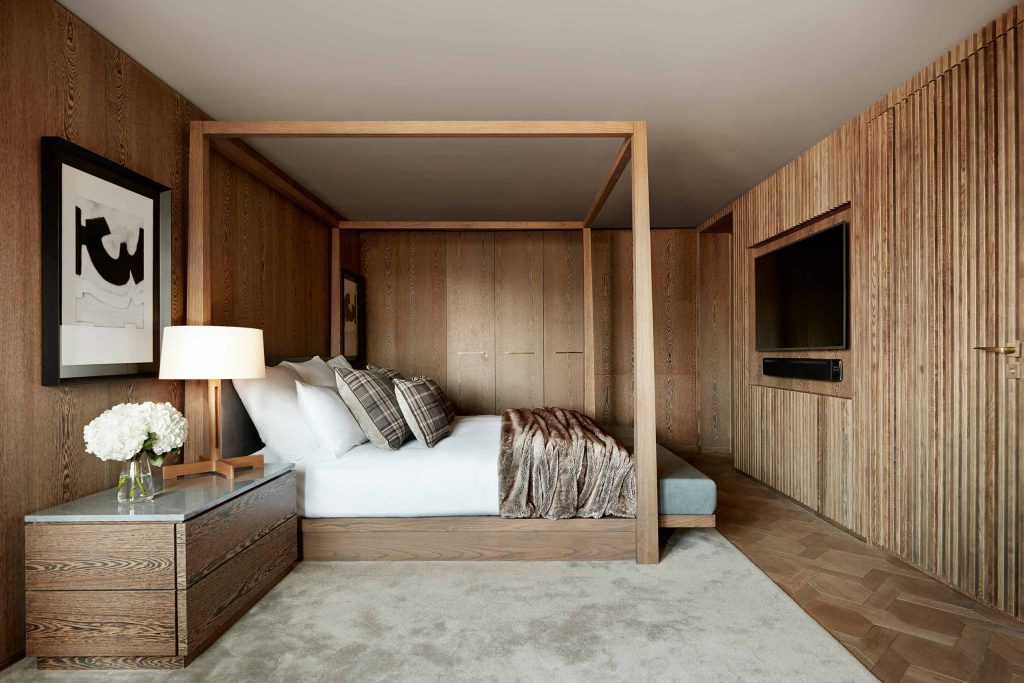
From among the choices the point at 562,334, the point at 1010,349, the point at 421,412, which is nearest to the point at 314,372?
the point at 421,412

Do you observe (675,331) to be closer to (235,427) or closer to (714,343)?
(714,343)

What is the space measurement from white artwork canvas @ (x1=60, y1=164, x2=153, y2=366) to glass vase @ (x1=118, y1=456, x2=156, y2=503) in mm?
479

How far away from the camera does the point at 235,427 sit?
3012 mm

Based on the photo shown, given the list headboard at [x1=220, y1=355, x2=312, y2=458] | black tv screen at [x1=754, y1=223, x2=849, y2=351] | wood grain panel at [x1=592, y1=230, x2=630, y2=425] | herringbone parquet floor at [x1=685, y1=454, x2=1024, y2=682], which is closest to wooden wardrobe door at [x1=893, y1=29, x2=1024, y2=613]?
herringbone parquet floor at [x1=685, y1=454, x2=1024, y2=682]

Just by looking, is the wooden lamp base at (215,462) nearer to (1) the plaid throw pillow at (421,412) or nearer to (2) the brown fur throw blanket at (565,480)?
(1) the plaid throw pillow at (421,412)

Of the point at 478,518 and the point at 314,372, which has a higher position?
the point at 314,372

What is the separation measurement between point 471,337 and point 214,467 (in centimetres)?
339

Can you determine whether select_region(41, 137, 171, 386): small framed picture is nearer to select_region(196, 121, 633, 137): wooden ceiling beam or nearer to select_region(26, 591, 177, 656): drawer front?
select_region(196, 121, 633, 137): wooden ceiling beam

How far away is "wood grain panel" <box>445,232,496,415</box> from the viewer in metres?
5.71

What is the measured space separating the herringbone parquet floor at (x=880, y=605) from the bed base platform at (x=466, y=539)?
82 cm

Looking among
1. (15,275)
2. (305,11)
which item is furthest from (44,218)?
(305,11)

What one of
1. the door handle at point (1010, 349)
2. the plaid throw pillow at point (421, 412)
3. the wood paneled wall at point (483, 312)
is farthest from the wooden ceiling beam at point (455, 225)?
the door handle at point (1010, 349)

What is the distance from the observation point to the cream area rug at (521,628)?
6.07ft

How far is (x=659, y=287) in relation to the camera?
236 inches
